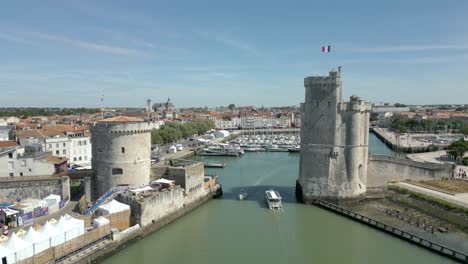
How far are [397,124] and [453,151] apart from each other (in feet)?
150

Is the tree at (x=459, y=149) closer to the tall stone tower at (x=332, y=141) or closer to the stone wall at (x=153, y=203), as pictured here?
the tall stone tower at (x=332, y=141)

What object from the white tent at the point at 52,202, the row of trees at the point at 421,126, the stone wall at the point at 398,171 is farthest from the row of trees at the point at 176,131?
the row of trees at the point at 421,126

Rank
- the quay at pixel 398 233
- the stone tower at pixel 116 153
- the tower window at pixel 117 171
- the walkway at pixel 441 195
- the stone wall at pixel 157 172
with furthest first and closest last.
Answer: the stone wall at pixel 157 172 → the walkway at pixel 441 195 → the tower window at pixel 117 171 → the stone tower at pixel 116 153 → the quay at pixel 398 233

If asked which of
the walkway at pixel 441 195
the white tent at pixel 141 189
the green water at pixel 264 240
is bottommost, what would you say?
the green water at pixel 264 240

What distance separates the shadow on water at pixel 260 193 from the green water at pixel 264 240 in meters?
0.19

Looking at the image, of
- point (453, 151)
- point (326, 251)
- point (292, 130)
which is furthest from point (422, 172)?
point (292, 130)

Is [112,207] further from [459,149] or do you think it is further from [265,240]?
[459,149]

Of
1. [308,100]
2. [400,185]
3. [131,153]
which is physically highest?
[308,100]

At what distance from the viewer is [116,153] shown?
18875mm

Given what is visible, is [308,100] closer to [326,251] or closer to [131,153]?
[326,251]

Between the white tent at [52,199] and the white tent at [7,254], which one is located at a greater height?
the white tent at [52,199]

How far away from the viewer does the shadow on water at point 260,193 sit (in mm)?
22141

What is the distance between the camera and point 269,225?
59.3 feet

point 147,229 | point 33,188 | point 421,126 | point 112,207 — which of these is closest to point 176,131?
point 33,188
